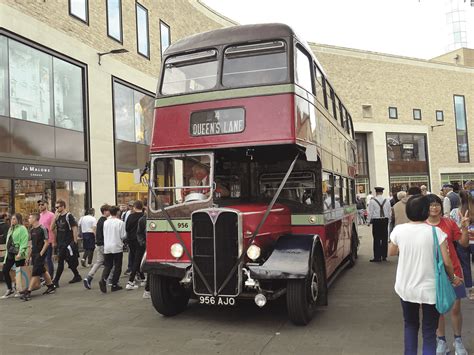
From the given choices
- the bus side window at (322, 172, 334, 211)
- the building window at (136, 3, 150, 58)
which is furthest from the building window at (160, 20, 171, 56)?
the bus side window at (322, 172, 334, 211)

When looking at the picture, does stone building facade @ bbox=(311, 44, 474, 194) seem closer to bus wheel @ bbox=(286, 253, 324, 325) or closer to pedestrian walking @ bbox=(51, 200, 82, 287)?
pedestrian walking @ bbox=(51, 200, 82, 287)

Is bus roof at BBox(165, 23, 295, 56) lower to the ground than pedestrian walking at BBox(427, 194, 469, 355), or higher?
higher

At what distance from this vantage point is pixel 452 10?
8331 cm

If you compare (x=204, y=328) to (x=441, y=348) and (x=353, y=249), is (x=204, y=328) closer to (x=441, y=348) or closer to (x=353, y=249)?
(x=441, y=348)

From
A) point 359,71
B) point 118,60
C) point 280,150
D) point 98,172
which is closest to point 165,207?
point 280,150

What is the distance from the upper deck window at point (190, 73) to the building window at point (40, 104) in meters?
7.98

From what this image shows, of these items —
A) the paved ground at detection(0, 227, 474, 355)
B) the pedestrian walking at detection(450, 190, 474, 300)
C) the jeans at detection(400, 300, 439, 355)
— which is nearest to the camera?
the jeans at detection(400, 300, 439, 355)

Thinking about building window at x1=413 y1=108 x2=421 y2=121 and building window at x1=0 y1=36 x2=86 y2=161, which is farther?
building window at x1=413 y1=108 x2=421 y2=121

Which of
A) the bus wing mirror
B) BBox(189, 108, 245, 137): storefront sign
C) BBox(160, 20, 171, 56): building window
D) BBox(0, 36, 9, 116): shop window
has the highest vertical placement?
BBox(160, 20, 171, 56): building window

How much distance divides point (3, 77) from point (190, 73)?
338 inches

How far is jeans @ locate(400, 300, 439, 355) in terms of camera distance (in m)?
3.57

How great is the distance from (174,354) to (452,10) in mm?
94042

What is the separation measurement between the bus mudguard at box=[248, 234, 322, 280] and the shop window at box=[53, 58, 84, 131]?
11346 mm

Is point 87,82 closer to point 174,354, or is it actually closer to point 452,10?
point 174,354
